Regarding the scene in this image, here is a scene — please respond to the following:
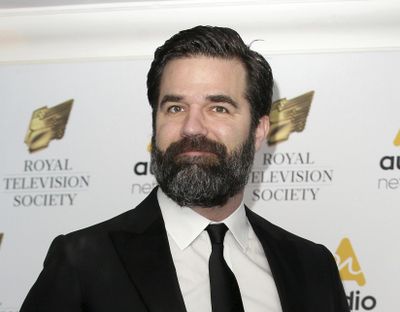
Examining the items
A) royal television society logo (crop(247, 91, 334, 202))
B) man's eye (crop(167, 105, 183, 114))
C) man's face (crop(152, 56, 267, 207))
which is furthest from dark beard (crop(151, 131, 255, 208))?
royal television society logo (crop(247, 91, 334, 202))

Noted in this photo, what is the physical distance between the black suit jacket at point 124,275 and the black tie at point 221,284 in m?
0.10

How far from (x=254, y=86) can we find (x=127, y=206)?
88 centimetres

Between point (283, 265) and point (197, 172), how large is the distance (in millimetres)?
338

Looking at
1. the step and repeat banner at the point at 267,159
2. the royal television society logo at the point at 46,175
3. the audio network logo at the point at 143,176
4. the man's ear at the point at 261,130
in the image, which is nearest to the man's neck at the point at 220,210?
the man's ear at the point at 261,130

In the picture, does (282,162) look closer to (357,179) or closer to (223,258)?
(357,179)

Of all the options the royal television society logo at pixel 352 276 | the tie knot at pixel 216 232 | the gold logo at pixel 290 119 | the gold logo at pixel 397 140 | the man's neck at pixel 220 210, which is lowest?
the royal television society logo at pixel 352 276

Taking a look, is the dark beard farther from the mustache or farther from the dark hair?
the dark hair

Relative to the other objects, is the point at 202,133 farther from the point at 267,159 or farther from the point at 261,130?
the point at 267,159

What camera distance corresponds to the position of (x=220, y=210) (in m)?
2.17

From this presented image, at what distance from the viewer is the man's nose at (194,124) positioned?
205 centimetres

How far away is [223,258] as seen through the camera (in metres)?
2.08

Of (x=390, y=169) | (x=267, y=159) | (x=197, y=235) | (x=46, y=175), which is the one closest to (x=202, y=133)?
(x=197, y=235)

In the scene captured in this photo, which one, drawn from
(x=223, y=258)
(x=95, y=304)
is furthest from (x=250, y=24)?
(x=95, y=304)

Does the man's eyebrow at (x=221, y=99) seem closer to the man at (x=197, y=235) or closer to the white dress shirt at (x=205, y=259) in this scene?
the man at (x=197, y=235)
